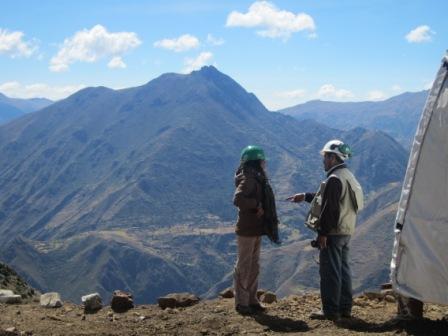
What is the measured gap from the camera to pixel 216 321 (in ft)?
→ 29.2

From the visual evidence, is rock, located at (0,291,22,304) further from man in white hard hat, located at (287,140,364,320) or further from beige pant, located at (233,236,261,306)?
man in white hard hat, located at (287,140,364,320)

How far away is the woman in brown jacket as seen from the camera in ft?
30.1

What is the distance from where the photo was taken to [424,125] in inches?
297

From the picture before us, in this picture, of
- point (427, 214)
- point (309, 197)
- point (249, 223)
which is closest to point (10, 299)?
point (249, 223)

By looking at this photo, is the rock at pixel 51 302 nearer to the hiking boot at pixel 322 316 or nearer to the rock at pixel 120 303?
the rock at pixel 120 303

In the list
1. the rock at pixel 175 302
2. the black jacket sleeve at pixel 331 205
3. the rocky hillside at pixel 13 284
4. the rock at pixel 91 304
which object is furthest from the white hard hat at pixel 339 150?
the rocky hillside at pixel 13 284

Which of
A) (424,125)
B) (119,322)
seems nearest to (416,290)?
(424,125)

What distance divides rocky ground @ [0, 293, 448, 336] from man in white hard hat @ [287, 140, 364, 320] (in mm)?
451

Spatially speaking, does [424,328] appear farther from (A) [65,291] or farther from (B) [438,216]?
(A) [65,291]

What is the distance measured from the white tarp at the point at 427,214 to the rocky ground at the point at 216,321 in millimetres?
662

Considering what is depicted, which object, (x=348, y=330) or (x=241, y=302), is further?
(x=241, y=302)

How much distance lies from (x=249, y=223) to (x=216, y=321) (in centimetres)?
159

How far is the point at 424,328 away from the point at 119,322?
4671 mm

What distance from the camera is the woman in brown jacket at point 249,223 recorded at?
918 cm
